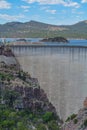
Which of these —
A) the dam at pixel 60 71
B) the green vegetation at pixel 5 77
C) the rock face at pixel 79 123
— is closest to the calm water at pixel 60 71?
the dam at pixel 60 71

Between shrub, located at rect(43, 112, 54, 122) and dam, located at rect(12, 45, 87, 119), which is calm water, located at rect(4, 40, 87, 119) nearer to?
dam, located at rect(12, 45, 87, 119)

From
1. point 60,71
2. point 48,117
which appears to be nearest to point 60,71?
point 60,71

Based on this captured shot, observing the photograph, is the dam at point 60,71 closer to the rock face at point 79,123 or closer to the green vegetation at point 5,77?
the green vegetation at point 5,77

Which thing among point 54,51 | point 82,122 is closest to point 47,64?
point 54,51

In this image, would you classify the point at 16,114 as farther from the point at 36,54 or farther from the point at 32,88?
the point at 36,54

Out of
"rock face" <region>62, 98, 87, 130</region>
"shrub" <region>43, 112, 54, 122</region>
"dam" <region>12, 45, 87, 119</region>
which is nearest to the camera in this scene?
"rock face" <region>62, 98, 87, 130</region>

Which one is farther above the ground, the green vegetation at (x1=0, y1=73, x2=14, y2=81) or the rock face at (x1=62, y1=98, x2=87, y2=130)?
the green vegetation at (x1=0, y1=73, x2=14, y2=81)

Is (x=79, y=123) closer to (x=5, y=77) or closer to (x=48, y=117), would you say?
(x=48, y=117)

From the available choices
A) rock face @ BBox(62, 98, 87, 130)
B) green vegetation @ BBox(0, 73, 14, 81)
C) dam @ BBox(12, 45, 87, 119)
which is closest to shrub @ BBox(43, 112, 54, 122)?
dam @ BBox(12, 45, 87, 119)

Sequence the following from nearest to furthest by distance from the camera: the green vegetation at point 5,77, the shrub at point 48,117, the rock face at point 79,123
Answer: the rock face at point 79,123
the shrub at point 48,117
the green vegetation at point 5,77
